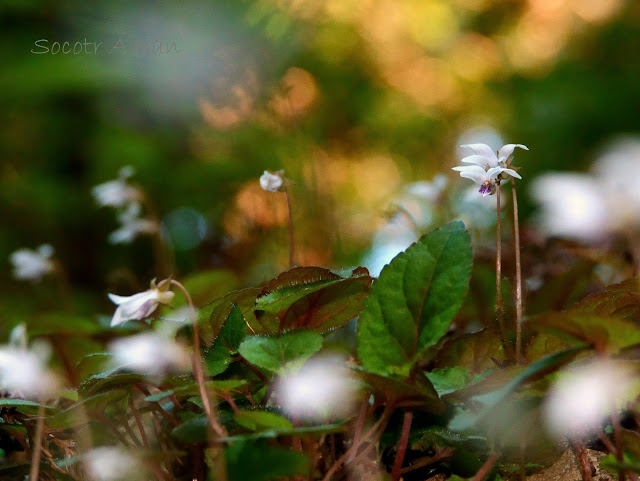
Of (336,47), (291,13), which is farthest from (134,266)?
(336,47)

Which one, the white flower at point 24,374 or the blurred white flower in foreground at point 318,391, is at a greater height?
the white flower at point 24,374

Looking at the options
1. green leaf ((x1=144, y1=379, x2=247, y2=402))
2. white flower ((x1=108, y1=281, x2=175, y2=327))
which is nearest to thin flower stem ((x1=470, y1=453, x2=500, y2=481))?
green leaf ((x1=144, y1=379, x2=247, y2=402))

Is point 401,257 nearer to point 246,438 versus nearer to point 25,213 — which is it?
point 246,438

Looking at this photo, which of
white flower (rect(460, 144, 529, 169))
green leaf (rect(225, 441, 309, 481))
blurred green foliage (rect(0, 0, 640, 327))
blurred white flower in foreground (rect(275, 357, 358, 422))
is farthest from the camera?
blurred green foliage (rect(0, 0, 640, 327))

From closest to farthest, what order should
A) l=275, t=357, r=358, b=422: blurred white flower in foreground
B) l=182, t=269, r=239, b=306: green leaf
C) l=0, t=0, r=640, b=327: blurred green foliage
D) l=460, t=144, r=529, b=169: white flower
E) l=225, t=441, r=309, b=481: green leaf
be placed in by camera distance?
l=225, t=441, r=309, b=481: green leaf < l=275, t=357, r=358, b=422: blurred white flower in foreground < l=460, t=144, r=529, b=169: white flower < l=182, t=269, r=239, b=306: green leaf < l=0, t=0, r=640, b=327: blurred green foliage

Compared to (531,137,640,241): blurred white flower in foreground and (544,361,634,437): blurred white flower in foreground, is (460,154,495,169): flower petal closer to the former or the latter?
(531,137,640,241): blurred white flower in foreground

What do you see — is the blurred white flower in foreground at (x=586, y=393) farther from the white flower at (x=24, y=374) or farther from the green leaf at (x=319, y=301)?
the white flower at (x=24, y=374)

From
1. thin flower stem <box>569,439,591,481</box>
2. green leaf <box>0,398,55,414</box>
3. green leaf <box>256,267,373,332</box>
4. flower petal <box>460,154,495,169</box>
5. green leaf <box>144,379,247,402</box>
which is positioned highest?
flower petal <box>460,154,495,169</box>

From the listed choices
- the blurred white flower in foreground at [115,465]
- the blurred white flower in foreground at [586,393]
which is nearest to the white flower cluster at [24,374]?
the blurred white flower in foreground at [115,465]
